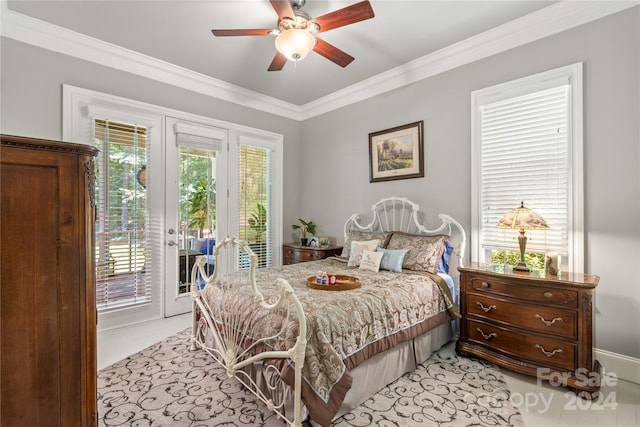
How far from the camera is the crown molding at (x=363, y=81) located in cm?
258

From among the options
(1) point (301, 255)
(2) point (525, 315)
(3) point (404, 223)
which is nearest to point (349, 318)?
(2) point (525, 315)

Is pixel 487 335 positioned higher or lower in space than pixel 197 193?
lower

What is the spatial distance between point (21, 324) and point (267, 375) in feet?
4.03

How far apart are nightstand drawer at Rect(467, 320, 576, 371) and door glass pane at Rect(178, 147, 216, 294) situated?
9.97ft

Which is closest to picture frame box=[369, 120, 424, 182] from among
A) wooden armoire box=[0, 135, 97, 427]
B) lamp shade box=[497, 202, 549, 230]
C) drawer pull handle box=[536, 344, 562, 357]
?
lamp shade box=[497, 202, 549, 230]

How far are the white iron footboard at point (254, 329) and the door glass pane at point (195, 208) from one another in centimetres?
127

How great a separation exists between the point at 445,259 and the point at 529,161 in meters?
1.20

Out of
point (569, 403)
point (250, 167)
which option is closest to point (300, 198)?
point (250, 167)

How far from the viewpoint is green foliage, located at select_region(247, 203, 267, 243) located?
454 centimetres

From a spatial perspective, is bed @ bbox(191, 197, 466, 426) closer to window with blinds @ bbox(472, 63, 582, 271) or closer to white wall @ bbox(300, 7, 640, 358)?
window with blinds @ bbox(472, 63, 582, 271)

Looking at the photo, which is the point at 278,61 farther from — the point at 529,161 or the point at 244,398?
the point at 244,398

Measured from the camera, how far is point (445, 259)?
10.3ft

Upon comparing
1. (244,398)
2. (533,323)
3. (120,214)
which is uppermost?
(120,214)

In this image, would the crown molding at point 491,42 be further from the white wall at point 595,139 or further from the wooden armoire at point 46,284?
the wooden armoire at point 46,284
